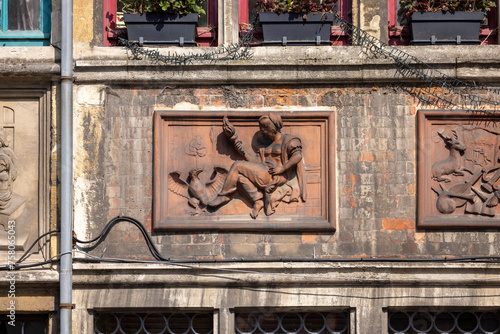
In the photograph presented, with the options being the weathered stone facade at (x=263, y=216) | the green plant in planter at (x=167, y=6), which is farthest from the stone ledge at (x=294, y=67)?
the green plant in planter at (x=167, y=6)

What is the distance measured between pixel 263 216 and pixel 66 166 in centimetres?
222

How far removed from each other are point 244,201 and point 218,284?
969 millimetres

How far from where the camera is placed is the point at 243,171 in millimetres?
9641

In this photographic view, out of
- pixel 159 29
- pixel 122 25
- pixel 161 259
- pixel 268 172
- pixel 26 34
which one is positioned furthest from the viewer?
pixel 122 25

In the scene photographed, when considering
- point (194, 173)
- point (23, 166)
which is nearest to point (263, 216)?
point (194, 173)

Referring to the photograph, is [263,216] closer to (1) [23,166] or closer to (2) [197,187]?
(2) [197,187]

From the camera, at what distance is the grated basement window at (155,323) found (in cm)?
969

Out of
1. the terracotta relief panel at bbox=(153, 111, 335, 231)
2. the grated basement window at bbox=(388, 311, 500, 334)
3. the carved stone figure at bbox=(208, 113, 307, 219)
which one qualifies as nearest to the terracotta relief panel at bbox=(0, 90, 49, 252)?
the terracotta relief panel at bbox=(153, 111, 335, 231)

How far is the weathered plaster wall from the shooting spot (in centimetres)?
961

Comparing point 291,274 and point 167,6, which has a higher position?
point 167,6

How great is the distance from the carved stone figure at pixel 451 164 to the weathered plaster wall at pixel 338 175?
0.92 feet

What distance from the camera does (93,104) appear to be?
977cm

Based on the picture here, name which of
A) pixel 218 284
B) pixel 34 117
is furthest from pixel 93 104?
pixel 218 284

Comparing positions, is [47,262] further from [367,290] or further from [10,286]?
[367,290]
